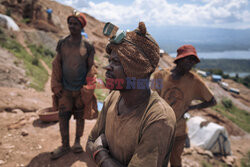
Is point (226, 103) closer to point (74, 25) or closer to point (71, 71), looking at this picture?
point (71, 71)

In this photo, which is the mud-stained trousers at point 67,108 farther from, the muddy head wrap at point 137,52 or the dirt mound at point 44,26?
the dirt mound at point 44,26

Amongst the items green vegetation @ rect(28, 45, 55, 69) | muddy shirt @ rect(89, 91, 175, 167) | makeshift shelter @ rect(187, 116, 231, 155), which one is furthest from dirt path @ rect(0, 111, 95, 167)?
green vegetation @ rect(28, 45, 55, 69)

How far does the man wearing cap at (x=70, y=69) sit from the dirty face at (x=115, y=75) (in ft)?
6.60

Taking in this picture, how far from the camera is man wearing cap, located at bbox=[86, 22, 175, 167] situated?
1147 mm

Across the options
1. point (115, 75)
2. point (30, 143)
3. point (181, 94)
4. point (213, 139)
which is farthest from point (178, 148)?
point (213, 139)

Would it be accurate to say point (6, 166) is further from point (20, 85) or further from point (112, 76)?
point (20, 85)

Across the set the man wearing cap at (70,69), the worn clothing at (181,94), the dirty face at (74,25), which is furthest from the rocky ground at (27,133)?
the dirty face at (74,25)

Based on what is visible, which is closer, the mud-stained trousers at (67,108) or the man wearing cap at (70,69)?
the man wearing cap at (70,69)

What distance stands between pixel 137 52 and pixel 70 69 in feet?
7.28

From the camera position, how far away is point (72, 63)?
3145 millimetres

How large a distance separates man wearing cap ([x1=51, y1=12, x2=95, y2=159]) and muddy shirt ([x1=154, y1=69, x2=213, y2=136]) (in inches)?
60.0

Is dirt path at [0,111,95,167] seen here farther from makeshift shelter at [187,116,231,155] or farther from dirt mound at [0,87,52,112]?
makeshift shelter at [187,116,231,155]

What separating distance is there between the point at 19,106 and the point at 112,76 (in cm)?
487

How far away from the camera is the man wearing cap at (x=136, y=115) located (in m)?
1.15
